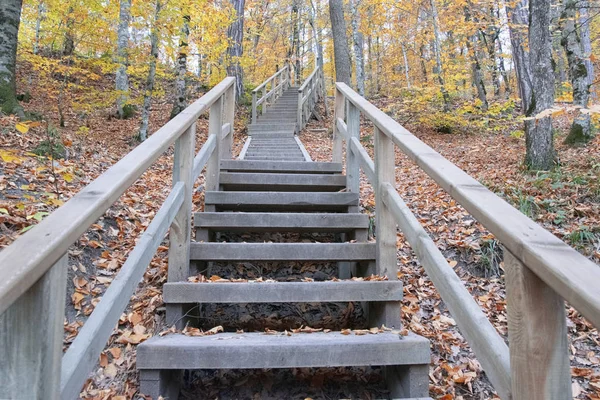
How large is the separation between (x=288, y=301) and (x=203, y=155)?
1.42 meters

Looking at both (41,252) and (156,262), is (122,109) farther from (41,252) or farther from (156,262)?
(41,252)

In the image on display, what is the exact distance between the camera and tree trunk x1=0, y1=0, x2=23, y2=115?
546 cm

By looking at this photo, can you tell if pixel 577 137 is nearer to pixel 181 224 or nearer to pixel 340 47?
pixel 340 47

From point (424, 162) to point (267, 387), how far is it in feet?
5.06

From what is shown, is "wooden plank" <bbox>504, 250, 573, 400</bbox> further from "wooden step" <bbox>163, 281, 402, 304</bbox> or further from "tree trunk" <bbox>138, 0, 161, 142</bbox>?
"tree trunk" <bbox>138, 0, 161, 142</bbox>

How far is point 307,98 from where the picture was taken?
43.5 feet

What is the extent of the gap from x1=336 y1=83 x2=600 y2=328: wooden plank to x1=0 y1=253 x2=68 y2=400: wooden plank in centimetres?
131

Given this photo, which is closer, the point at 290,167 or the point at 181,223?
the point at 181,223

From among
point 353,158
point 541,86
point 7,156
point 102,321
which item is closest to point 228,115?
point 353,158

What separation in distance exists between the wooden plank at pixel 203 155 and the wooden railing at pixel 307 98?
8.57 m

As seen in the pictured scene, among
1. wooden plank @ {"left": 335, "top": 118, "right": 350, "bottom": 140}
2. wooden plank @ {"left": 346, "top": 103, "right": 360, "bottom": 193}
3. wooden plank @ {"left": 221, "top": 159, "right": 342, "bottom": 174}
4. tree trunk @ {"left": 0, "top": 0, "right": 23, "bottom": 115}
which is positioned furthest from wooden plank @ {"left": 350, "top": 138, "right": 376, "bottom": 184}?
tree trunk @ {"left": 0, "top": 0, "right": 23, "bottom": 115}

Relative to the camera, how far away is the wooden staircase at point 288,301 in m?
1.88

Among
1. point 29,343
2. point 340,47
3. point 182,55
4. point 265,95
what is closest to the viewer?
point 29,343

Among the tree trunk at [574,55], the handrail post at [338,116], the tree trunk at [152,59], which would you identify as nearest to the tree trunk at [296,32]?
the tree trunk at [152,59]
